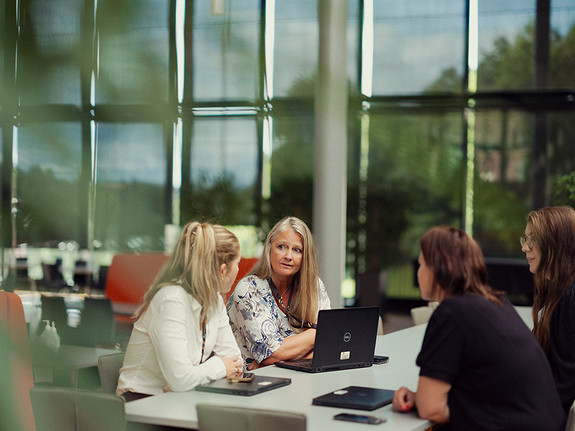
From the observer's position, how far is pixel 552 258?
173cm

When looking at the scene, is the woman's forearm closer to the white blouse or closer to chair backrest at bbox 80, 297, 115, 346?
the white blouse

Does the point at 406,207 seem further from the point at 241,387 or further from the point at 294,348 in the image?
the point at 241,387

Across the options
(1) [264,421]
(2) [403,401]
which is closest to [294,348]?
(2) [403,401]

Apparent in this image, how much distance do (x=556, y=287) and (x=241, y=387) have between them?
30.6 inches

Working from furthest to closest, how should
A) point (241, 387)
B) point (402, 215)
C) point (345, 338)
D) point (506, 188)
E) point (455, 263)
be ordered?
point (402, 215)
point (506, 188)
point (345, 338)
point (241, 387)
point (455, 263)

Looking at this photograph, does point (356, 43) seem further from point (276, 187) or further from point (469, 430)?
point (469, 430)

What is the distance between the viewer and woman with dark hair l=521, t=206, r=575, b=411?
1.61m

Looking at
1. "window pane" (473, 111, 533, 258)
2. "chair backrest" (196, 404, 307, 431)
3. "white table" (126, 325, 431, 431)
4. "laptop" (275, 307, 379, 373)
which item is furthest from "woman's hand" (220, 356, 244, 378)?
"window pane" (473, 111, 533, 258)

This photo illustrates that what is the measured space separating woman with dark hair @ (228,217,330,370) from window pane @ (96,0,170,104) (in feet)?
6.09

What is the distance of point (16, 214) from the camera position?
229mm

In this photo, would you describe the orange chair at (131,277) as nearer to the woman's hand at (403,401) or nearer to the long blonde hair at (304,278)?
the woman's hand at (403,401)

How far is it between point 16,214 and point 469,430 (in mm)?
1269

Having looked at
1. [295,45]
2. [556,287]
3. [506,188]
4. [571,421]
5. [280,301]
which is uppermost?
[295,45]

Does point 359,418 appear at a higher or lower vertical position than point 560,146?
lower
